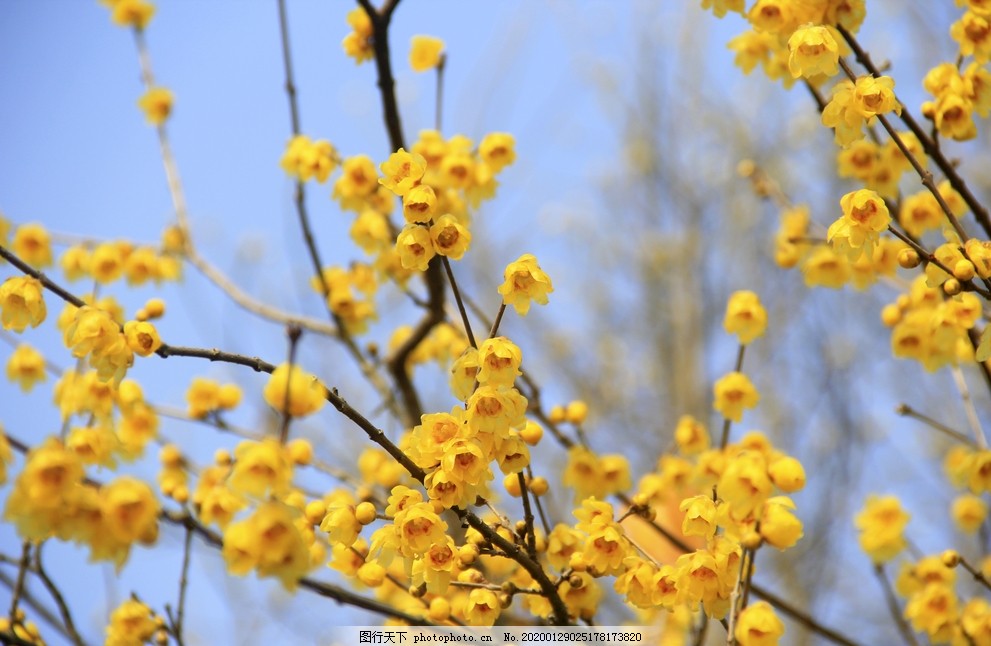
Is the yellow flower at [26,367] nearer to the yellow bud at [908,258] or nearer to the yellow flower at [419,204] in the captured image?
the yellow flower at [419,204]

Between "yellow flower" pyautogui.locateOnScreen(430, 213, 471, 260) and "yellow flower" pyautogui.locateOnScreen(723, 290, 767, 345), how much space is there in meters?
0.99

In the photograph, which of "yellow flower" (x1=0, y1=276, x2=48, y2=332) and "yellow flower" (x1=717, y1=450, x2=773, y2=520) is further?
"yellow flower" (x1=0, y1=276, x2=48, y2=332)

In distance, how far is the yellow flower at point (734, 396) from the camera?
8.06ft

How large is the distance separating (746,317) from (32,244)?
7.48 feet

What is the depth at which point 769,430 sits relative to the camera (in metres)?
6.70

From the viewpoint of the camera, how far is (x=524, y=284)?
175 centimetres

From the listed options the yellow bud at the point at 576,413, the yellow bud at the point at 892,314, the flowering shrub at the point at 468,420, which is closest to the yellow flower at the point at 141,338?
the flowering shrub at the point at 468,420

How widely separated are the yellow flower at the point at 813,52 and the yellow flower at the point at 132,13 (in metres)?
2.78

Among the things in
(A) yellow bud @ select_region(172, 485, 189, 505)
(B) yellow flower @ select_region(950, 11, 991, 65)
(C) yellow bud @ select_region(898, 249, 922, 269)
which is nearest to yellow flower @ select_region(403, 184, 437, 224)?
(C) yellow bud @ select_region(898, 249, 922, 269)

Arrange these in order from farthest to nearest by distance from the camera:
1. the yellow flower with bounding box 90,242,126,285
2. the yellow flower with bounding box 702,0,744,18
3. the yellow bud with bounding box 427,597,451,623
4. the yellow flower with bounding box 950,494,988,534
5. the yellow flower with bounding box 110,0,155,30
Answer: the yellow flower with bounding box 110,0,155,30, the yellow flower with bounding box 90,242,126,285, the yellow flower with bounding box 950,494,988,534, the yellow flower with bounding box 702,0,744,18, the yellow bud with bounding box 427,597,451,623

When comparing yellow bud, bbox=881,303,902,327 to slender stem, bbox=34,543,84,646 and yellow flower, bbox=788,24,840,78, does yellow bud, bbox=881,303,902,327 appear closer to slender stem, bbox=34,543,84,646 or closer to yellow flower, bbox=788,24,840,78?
yellow flower, bbox=788,24,840,78

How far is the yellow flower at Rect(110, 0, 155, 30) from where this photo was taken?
3592 mm

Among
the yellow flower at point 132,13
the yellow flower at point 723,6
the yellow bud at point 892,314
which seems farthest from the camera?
the yellow flower at point 132,13

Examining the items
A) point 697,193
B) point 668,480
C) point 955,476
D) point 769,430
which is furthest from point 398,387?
point 697,193
